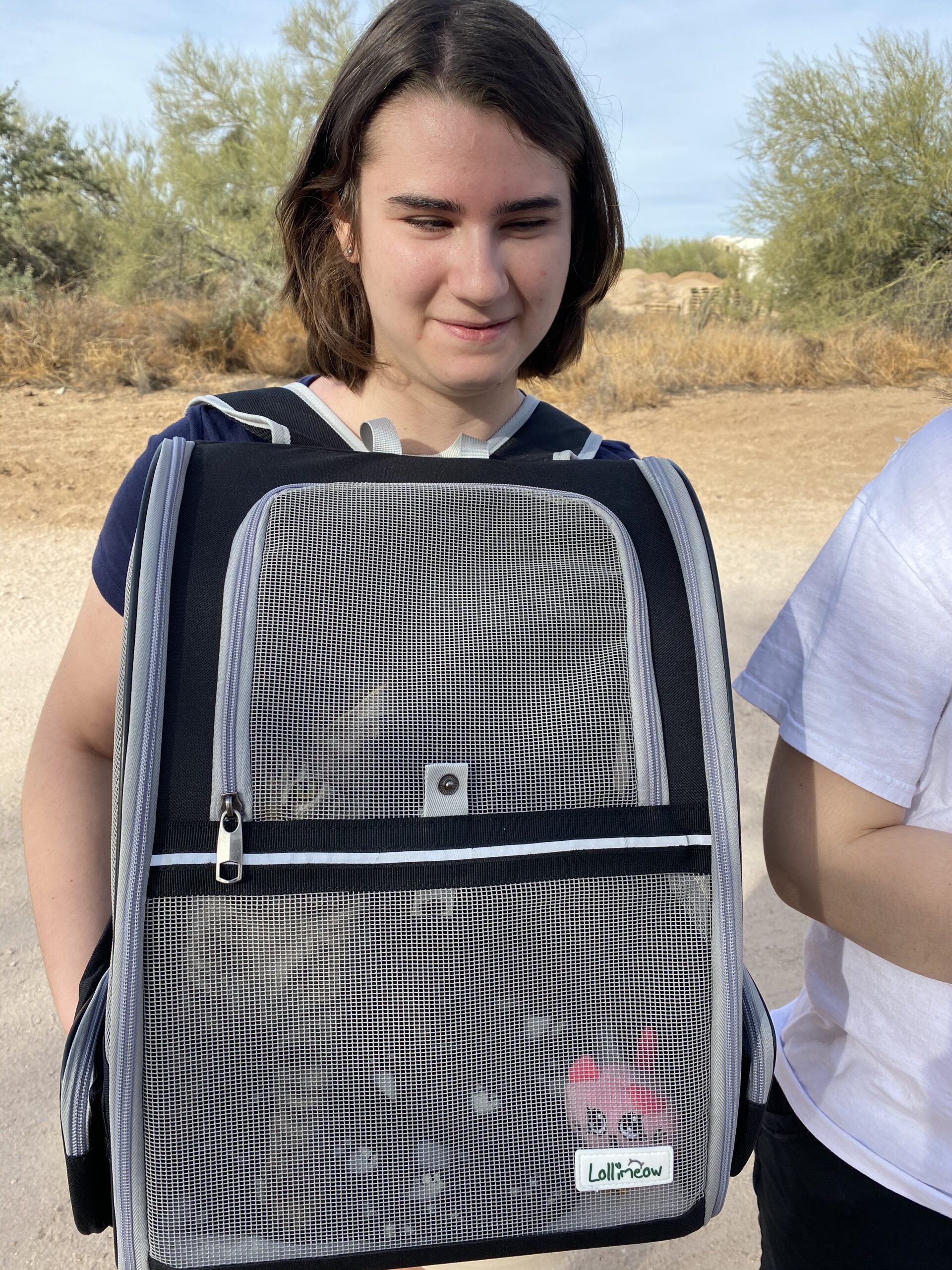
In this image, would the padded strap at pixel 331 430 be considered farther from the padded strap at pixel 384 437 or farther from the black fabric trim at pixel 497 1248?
the black fabric trim at pixel 497 1248

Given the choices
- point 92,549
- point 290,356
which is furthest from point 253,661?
point 290,356

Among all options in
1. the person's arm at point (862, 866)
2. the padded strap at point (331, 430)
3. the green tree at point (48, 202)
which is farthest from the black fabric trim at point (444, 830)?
the green tree at point (48, 202)

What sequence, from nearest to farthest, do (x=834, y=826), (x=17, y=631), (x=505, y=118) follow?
(x=834, y=826) < (x=505, y=118) < (x=17, y=631)

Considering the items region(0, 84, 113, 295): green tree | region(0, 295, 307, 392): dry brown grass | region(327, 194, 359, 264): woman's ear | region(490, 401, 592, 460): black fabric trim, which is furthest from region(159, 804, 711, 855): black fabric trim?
region(0, 84, 113, 295): green tree

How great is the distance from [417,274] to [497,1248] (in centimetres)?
107

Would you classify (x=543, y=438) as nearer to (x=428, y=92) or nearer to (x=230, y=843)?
(x=428, y=92)

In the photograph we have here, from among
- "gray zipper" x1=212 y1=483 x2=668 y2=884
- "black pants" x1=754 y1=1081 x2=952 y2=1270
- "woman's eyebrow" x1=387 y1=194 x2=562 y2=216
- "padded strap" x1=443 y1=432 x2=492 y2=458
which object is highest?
"woman's eyebrow" x1=387 y1=194 x2=562 y2=216

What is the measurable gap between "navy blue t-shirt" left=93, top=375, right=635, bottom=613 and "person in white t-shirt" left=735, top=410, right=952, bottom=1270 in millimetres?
339

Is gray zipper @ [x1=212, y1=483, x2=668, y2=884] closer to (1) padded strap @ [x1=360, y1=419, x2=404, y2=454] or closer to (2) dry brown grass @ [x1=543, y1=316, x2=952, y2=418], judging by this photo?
(1) padded strap @ [x1=360, y1=419, x2=404, y2=454]

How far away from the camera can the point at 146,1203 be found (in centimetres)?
90

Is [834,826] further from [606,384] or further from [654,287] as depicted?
[654,287]

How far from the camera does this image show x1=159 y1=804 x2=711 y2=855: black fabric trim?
91cm

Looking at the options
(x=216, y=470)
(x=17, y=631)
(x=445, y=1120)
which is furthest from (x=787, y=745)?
(x=17, y=631)

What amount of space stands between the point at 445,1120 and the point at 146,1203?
277mm
